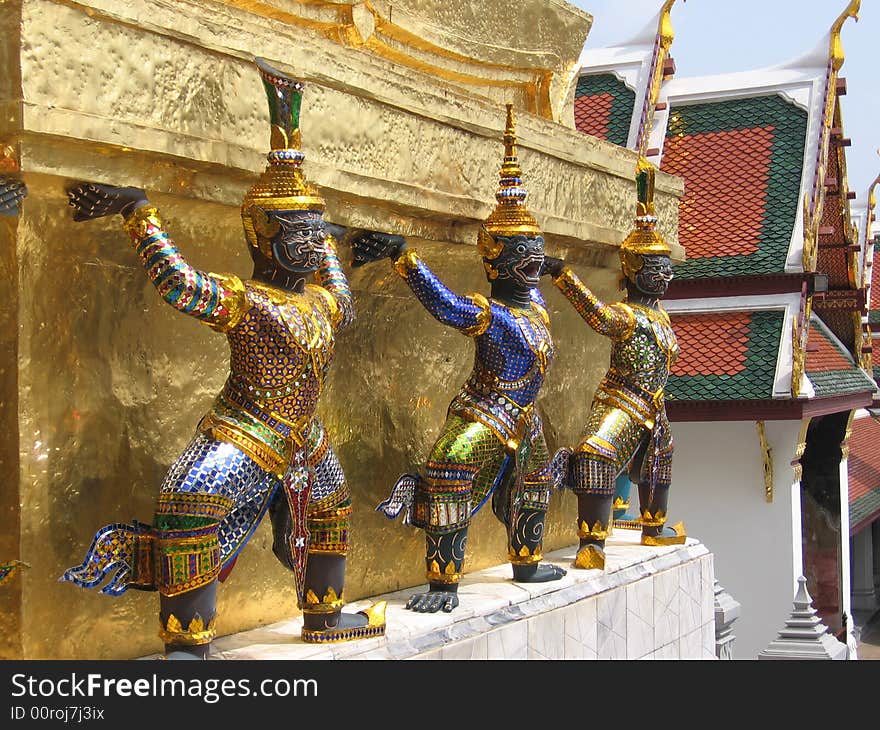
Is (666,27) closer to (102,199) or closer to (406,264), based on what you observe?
(406,264)

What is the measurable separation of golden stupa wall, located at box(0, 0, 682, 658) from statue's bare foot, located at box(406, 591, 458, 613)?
0.30m

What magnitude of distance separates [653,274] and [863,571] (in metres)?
11.2

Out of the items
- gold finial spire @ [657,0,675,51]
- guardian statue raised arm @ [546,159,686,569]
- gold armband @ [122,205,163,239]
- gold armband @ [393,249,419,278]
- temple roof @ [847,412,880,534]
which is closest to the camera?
gold armband @ [122,205,163,239]

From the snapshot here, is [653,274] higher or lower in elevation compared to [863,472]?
higher

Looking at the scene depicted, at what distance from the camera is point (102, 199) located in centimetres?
336

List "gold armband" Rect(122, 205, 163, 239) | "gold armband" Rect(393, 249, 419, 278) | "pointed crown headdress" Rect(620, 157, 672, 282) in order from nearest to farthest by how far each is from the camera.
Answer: "gold armband" Rect(122, 205, 163, 239) → "gold armband" Rect(393, 249, 419, 278) → "pointed crown headdress" Rect(620, 157, 672, 282)

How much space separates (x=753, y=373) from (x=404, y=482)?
5393mm

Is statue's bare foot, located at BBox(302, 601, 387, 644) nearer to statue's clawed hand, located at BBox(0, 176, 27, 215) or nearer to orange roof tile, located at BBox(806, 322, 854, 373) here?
statue's clawed hand, located at BBox(0, 176, 27, 215)

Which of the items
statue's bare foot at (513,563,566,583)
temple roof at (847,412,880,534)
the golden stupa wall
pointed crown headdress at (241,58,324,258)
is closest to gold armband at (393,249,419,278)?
the golden stupa wall

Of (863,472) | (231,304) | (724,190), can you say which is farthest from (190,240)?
(863,472)

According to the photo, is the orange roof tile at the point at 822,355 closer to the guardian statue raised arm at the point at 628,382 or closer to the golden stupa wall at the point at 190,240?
the guardian statue raised arm at the point at 628,382

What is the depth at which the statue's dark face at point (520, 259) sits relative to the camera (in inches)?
181

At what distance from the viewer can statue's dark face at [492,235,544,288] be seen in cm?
461
